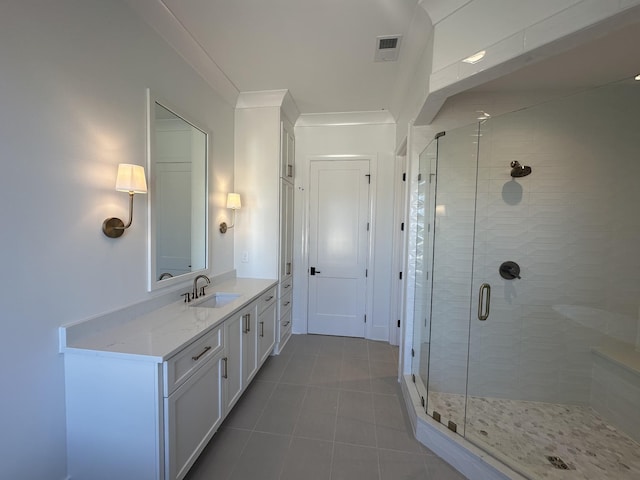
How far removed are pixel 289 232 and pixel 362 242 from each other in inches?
37.6

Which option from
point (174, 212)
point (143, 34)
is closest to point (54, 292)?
point (174, 212)

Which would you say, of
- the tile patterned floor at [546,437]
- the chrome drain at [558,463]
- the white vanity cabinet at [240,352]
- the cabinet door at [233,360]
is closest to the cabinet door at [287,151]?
the white vanity cabinet at [240,352]

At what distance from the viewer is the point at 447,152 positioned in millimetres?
2309

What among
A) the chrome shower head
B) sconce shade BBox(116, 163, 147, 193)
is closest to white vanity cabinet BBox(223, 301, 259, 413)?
sconce shade BBox(116, 163, 147, 193)

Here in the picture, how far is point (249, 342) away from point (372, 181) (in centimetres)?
237

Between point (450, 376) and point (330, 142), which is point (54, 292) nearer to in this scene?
point (450, 376)

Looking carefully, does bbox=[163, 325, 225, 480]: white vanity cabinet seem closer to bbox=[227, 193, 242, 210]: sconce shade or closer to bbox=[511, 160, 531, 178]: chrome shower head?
bbox=[227, 193, 242, 210]: sconce shade

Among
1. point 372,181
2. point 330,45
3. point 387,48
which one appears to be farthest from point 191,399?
point 372,181

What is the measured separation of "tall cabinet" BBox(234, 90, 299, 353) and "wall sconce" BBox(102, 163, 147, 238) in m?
1.51

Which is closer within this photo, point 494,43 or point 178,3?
point 494,43

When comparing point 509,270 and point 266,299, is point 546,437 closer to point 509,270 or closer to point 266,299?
point 509,270

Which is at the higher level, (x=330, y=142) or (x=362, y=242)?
(x=330, y=142)

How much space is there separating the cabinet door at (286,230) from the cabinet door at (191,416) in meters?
1.50

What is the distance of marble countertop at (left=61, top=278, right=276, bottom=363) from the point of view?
4.17 ft
